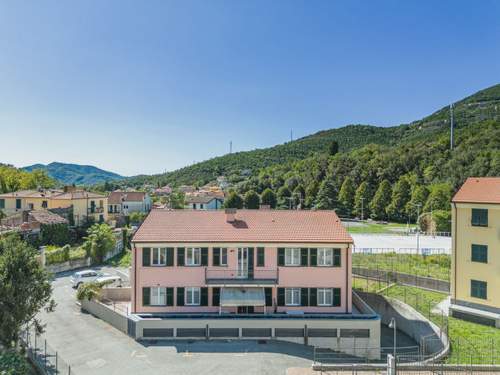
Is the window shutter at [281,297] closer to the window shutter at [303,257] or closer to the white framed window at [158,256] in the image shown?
the window shutter at [303,257]

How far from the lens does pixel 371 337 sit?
82.5 feet

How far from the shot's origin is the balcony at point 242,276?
26.7 metres

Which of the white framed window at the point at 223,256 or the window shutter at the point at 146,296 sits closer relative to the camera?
the window shutter at the point at 146,296

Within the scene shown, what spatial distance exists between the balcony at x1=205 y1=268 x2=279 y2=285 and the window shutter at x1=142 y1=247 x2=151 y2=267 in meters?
4.21

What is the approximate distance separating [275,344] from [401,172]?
287 feet

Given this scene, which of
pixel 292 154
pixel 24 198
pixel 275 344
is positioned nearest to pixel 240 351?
pixel 275 344

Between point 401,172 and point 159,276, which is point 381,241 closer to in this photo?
point 159,276

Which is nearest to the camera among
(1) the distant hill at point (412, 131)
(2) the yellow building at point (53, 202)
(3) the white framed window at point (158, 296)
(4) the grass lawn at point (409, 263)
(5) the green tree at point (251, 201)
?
(3) the white framed window at point (158, 296)

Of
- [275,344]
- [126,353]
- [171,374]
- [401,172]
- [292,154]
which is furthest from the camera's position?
[292,154]

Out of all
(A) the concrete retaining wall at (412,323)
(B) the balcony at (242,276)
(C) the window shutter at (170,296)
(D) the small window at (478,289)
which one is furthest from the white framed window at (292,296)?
(D) the small window at (478,289)

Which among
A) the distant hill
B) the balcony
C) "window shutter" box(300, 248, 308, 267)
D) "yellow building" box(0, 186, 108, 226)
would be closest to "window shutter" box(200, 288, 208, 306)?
the balcony

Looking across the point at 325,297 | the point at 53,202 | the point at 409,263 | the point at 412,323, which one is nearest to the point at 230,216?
the point at 325,297

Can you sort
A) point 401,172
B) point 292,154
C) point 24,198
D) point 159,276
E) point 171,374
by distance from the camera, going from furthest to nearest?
1. point 292,154
2. point 401,172
3. point 24,198
4. point 159,276
5. point 171,374

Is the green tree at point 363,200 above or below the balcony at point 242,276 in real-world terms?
above
